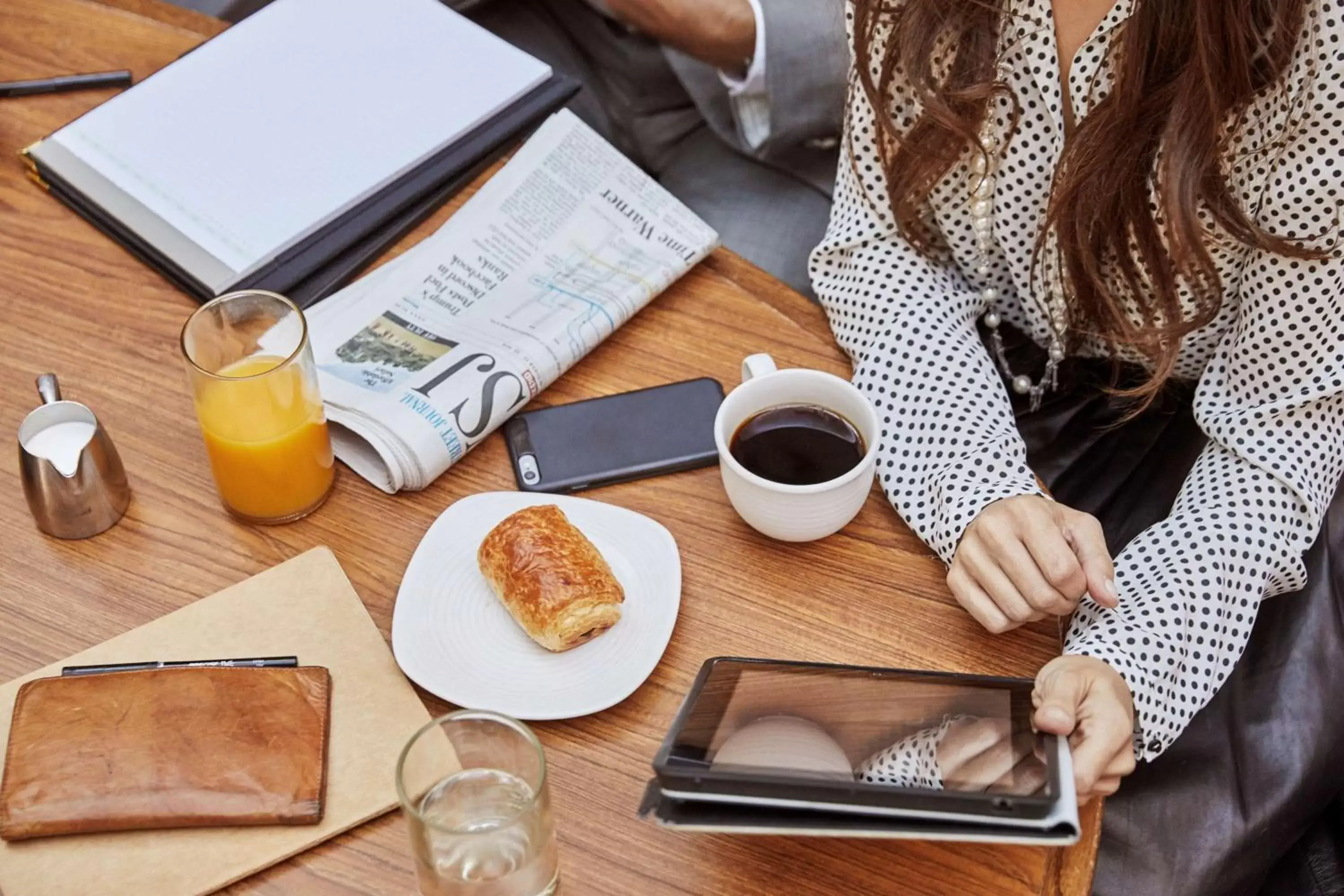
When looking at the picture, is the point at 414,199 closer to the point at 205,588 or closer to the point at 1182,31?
the point at 205,588

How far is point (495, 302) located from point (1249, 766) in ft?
2.46

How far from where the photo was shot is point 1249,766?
108 cm

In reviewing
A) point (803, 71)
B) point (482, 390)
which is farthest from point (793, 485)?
point (803, 71)

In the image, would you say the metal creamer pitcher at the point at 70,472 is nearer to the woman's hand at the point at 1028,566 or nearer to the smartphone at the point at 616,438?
the smartphone at the point at 616,438

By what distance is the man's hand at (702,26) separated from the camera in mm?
1505

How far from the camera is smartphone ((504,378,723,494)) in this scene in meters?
1.02

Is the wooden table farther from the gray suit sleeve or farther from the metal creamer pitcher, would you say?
the gray suit sleeve

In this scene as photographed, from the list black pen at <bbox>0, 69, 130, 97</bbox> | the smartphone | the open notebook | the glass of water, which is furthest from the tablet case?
the glass of water

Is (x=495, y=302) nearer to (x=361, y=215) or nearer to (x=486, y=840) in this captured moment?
(x=361, y=215)

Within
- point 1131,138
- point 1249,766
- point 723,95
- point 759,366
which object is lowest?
point 1249,766

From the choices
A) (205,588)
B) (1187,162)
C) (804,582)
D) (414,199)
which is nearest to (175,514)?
(205,588)

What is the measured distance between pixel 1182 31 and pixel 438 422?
2.09 feet

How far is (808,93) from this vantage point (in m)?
1.51

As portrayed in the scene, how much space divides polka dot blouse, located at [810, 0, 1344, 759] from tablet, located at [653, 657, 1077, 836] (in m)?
0.16
